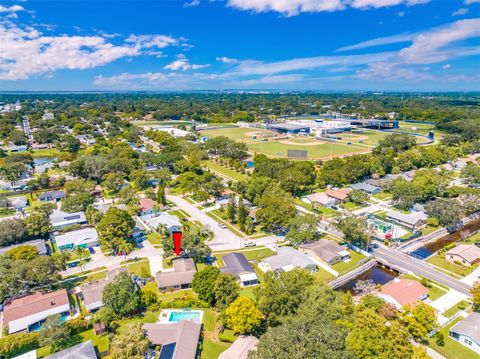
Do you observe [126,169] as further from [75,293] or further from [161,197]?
[75,293]

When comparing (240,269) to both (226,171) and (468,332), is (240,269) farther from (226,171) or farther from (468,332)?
(226,171)

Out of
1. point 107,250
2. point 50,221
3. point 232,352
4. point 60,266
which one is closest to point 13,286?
point 60,266

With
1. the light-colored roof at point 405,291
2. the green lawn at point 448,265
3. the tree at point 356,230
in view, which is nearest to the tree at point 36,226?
the tree at point 356,230

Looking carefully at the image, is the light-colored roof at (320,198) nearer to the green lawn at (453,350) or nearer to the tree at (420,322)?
the tree at (420,322)

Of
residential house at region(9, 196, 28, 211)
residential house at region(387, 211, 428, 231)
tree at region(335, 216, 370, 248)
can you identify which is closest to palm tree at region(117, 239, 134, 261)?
tree at region(335, 216, 370, 248)

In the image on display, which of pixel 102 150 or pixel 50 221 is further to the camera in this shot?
pixel 102 150

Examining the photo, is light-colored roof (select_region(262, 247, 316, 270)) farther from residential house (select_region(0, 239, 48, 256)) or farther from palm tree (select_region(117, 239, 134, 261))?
residential house (select_region(0, 239, 48, 256))

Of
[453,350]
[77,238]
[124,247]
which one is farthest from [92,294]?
[453,350]
